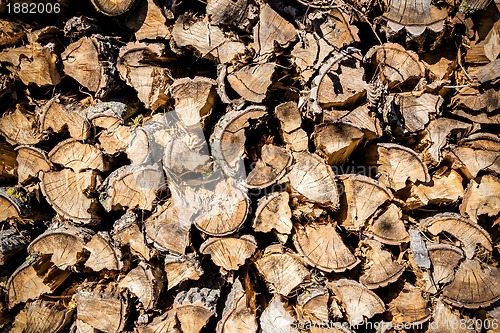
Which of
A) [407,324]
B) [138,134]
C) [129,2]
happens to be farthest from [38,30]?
[407,324]

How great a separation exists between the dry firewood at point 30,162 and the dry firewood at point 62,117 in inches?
6.0

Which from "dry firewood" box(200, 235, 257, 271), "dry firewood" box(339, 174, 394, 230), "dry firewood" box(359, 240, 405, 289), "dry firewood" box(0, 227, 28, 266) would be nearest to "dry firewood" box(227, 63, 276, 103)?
"dry firewood" box(339, 174, 394, 230)

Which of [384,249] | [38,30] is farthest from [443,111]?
[38,30]

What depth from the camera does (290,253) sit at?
1996 millimetres

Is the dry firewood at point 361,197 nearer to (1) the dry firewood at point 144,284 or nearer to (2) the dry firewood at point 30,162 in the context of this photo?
(1) the dry firewood at point 144,284

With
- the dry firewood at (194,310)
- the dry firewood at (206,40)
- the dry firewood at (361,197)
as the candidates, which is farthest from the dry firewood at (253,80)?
the dry firewood at (194,310)

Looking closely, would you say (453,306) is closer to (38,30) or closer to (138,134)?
(138,134)

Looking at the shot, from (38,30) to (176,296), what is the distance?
1683mm

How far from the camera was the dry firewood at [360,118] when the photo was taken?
1.91m

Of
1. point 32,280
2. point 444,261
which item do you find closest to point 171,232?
point 32,280

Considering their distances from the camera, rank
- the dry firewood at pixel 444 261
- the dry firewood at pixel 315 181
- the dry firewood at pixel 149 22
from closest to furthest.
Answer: the dry firewood at pixel 315 181, the dry firewood at pixel 444 261, the dry firewood at pixel 149 22

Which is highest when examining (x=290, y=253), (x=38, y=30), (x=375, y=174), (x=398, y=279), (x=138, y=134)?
(x=38, y=30)

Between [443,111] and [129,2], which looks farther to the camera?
[443,111]

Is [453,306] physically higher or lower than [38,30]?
lower
